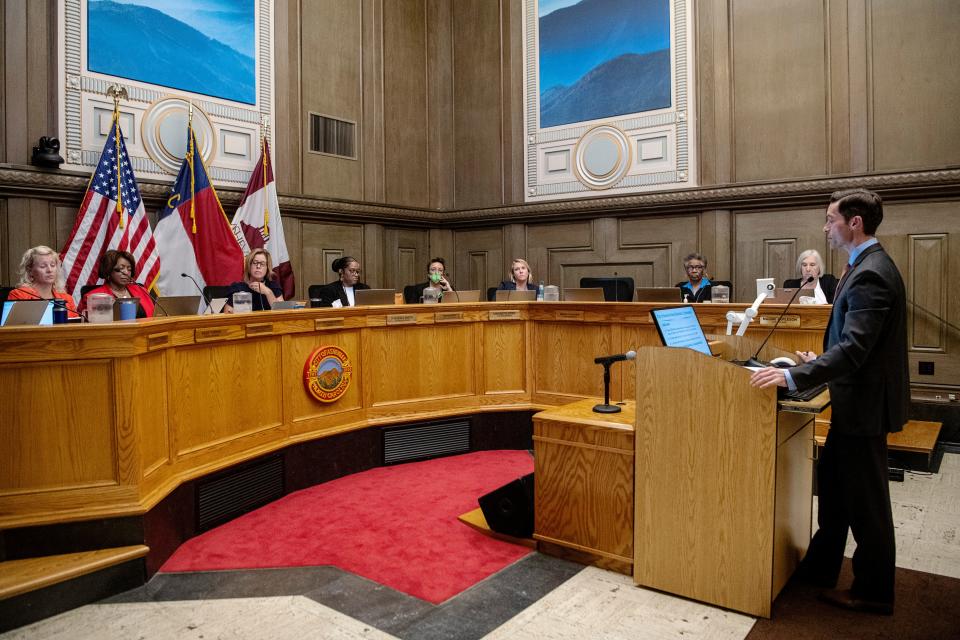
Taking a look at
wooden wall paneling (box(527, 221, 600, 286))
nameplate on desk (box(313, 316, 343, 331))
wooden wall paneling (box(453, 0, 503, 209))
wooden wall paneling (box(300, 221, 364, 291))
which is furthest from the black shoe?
Answer: wooden wall paneling (box(453, 0, 503, 209))

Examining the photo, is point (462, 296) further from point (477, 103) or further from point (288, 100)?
point (477, 103)

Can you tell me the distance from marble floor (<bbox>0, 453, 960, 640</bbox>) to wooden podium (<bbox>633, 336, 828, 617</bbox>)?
5.0 inches

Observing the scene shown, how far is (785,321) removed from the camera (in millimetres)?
4285

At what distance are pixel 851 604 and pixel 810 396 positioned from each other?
0.78m

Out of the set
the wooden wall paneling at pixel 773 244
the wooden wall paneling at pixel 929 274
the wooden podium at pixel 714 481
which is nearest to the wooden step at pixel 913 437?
the wooden wall paneling at pixel 929 274

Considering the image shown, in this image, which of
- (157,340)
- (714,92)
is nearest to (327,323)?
(157,340)

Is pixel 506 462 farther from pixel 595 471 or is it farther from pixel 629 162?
pixel 629 162

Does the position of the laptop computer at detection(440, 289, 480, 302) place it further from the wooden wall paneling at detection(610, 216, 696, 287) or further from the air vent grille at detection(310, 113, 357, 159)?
the air vent grille at detection(310, 113, 357, 159)

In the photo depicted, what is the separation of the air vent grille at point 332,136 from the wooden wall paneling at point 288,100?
0.14 meters

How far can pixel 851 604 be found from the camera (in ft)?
8.19

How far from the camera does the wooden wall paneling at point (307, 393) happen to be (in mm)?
4062

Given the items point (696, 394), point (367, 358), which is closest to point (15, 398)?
point (367, 358)

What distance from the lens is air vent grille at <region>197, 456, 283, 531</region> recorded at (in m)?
3.45

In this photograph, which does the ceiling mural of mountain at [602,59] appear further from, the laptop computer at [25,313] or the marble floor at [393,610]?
the laptop computer at [25,313]
